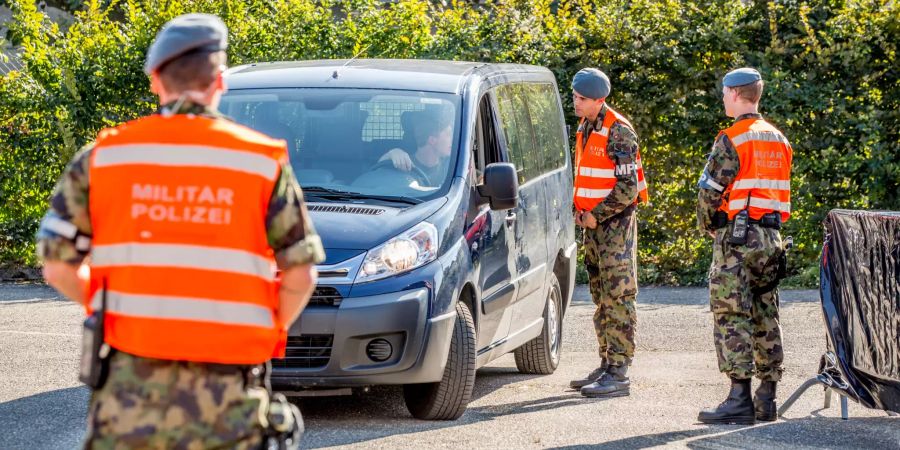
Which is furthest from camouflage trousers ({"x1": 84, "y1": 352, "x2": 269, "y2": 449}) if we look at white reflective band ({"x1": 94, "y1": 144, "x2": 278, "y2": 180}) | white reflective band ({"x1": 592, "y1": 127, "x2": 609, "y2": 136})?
white reflective band ({"x1": 592, "y1": 127, "x2": 609, "y2": 136})

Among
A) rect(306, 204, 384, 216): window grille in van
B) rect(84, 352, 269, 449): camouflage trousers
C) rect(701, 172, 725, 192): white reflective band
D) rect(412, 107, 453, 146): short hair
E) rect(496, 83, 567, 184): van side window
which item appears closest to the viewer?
rect(84, 352, 269, 449): camouflage trousers

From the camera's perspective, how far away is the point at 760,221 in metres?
7.49

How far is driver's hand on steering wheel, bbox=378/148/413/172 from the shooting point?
25.1ft

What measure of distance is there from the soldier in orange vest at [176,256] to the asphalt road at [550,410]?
3.32 meters

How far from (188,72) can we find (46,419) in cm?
444

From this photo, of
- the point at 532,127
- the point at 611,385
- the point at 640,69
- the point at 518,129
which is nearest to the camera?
the point at 611,385

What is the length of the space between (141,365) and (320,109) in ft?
15.2

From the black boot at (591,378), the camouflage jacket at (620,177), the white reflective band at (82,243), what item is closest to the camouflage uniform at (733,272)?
the camouflage jacket at (620,177)

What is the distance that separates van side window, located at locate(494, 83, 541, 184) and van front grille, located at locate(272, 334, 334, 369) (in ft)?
6.88

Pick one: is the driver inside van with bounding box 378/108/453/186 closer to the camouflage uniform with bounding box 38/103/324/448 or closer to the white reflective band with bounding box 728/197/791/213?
the white reflective band with bounding box 728/197/791/213

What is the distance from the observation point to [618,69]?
47.7 ft

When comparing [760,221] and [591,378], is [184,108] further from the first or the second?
[591,378]

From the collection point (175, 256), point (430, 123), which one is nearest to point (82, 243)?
point (175, 256)

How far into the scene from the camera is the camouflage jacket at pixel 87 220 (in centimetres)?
343
